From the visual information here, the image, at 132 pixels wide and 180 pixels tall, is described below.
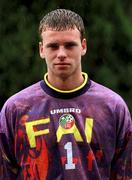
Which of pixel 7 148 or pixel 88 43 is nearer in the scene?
pixel 7 148

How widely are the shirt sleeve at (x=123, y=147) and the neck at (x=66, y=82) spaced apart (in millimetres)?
191

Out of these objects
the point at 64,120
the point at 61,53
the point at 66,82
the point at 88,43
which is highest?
the point at 88,43

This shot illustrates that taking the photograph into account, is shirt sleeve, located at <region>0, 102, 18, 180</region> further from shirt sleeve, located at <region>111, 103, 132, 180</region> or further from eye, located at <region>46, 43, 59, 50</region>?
shirt sleeve, located at <region>111, 103, 132, 180</region>

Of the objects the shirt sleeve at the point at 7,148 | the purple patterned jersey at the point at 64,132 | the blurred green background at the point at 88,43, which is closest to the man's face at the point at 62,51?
the purple patterned jersey at the point at 64,132

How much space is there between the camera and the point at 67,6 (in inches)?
235

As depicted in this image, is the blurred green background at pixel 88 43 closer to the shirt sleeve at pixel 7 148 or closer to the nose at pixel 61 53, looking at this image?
the shirt sleeve at pixel 7 148

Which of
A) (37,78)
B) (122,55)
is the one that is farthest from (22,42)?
(122,55)

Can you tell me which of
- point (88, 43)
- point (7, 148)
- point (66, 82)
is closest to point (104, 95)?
point (66, 82)

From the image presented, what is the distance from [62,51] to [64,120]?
0.27m

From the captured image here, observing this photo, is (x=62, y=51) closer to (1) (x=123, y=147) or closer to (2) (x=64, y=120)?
(2) (x=64, y=120)

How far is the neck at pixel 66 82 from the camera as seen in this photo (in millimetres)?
2890

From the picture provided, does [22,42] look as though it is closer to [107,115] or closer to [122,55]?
[122,55]

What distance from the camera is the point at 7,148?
2975 millimetres

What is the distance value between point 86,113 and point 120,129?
0.16m
